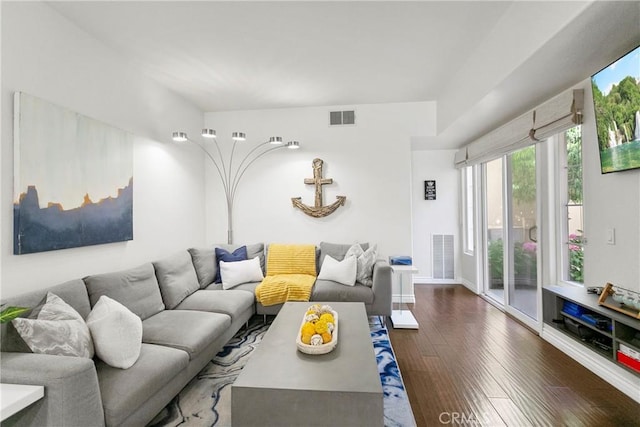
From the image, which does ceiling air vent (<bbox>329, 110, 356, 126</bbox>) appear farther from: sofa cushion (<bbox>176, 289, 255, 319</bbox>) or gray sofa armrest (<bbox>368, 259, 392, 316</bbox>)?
sofa cushion (<bbox>176, 289, 255, 319</bbox>)

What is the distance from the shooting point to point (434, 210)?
493 cm

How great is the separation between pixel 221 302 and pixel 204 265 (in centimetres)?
77

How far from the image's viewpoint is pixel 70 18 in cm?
218

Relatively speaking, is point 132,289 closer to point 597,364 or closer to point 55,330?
point 55,330

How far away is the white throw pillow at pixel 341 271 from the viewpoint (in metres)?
3.22

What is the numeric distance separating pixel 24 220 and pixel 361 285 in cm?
285

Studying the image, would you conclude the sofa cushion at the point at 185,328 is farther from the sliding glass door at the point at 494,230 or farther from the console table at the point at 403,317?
the sliding glass door at the point at 494,230

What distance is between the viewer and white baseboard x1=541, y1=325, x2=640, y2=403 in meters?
1.91

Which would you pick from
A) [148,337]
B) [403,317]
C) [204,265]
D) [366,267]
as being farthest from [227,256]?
[403,317]

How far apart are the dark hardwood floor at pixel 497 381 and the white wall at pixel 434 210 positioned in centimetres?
170

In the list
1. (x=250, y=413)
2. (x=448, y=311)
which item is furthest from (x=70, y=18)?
(x=448, y=311)

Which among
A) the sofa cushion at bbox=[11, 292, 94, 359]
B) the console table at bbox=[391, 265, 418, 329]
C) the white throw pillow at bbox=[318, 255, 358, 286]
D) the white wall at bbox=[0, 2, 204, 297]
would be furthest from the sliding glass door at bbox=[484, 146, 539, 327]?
the white wall at bbox=[0, 2, 204, 297]

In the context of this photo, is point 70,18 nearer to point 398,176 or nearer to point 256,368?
point 256,368

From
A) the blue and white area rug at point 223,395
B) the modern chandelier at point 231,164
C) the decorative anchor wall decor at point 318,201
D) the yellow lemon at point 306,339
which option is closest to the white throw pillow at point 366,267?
the blue and white area rug at point 223,395
